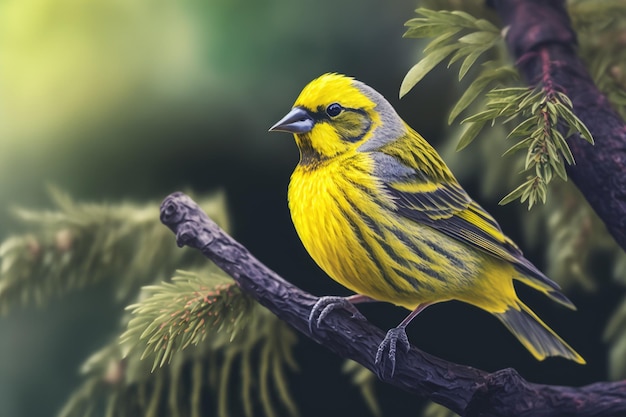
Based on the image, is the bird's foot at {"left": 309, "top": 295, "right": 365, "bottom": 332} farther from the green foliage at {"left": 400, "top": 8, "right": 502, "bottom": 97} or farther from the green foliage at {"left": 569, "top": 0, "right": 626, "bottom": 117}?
the green foliage at {"left": 569, "top": 0, "right": 626, "bottom": 117}

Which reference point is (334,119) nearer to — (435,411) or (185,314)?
(185,314)

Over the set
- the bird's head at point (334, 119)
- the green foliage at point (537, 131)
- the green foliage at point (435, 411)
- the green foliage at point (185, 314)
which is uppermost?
the bird's head at point (334, 119)

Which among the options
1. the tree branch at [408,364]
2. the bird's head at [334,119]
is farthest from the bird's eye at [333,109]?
the tree branch at [408,364]

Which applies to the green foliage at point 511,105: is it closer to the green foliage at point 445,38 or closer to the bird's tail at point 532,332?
the green foliage at point 445,38

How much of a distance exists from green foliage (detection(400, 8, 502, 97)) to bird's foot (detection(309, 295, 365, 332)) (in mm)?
302

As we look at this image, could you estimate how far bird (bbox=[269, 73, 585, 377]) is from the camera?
1.02 meters

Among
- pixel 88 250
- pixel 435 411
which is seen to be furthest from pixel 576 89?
pixel 88 250

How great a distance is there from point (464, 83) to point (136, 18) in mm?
578

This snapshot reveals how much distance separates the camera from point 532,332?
3.65 ft

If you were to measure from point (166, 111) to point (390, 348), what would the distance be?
615 mm

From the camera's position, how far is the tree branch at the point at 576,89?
1.06 metres

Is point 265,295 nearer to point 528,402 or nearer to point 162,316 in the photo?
point 162,316

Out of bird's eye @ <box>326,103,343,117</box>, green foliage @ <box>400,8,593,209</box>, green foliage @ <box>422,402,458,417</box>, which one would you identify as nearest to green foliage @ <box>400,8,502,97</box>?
green foliage @ <box>400,8,593,209</box>

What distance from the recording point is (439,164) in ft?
3.65
